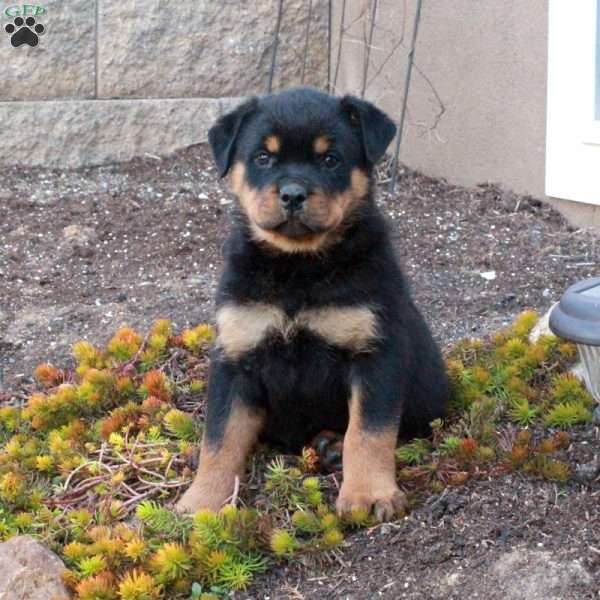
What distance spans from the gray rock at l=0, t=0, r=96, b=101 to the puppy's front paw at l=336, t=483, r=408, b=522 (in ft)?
15.2

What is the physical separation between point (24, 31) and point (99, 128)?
773 mm

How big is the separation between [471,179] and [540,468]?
4.04 meters

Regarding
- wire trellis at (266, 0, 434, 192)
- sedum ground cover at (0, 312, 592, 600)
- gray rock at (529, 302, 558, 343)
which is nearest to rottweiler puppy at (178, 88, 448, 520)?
sedum ground cover at (0, 312, 592, 600)

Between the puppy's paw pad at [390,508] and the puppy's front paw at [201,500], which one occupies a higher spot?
the puppy's paw pad at [390,508]

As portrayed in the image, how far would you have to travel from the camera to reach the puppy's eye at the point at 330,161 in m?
3.48

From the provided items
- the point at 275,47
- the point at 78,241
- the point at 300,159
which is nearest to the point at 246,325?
the point at 300,159

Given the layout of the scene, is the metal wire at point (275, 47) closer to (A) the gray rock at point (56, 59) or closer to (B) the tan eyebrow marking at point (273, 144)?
(A) the gray rock at point (56, 59)

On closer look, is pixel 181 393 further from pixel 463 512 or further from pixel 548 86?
pixel 548 86

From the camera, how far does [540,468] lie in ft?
10.9

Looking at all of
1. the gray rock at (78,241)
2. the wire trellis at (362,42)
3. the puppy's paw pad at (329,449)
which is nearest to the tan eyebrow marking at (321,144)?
the puppy's paw pad at (329,449)

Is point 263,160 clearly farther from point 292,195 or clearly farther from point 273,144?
point 292,195

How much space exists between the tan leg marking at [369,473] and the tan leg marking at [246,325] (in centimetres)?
36

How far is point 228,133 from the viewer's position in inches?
145

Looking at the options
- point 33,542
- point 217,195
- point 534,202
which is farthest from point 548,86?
point 33,542
